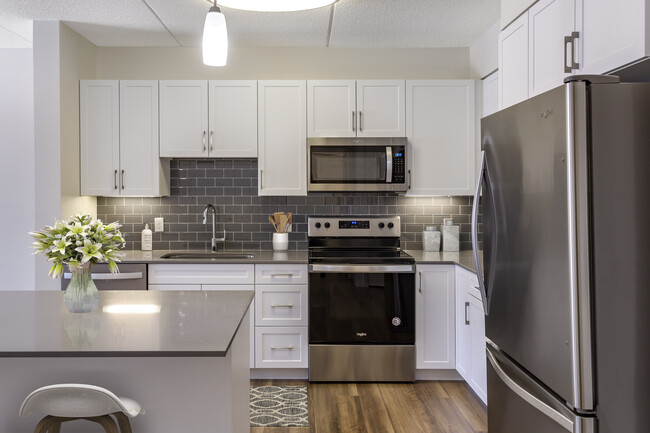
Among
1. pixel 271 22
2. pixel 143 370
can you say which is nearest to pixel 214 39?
pixel 143 370

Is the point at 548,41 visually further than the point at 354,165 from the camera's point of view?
No

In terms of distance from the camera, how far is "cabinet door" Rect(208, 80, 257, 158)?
3775 mm

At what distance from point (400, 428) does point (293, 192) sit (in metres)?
1.78

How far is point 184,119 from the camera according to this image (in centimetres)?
379

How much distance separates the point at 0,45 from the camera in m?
3.93

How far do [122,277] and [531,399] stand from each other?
272cm

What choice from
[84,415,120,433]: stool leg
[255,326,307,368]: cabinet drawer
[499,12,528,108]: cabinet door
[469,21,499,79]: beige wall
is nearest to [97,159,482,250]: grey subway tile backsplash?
[255,326,307,368]: cabinet drawer

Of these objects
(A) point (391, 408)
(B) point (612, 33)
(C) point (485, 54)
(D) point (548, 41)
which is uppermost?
(C) point (485, 54)

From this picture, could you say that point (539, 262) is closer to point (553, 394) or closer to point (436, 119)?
point (553, 394)

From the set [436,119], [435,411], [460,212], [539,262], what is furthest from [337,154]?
[539,262]

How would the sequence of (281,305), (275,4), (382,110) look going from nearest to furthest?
(275,4), (281,305), (382,110)

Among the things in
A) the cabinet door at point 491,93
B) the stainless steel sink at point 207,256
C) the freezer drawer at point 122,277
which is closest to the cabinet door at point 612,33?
the cabinet door at point 491,93

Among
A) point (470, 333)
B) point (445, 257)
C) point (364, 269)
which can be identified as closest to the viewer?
point (470, 333)

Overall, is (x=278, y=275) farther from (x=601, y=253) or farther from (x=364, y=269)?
(x=601, y=253)
